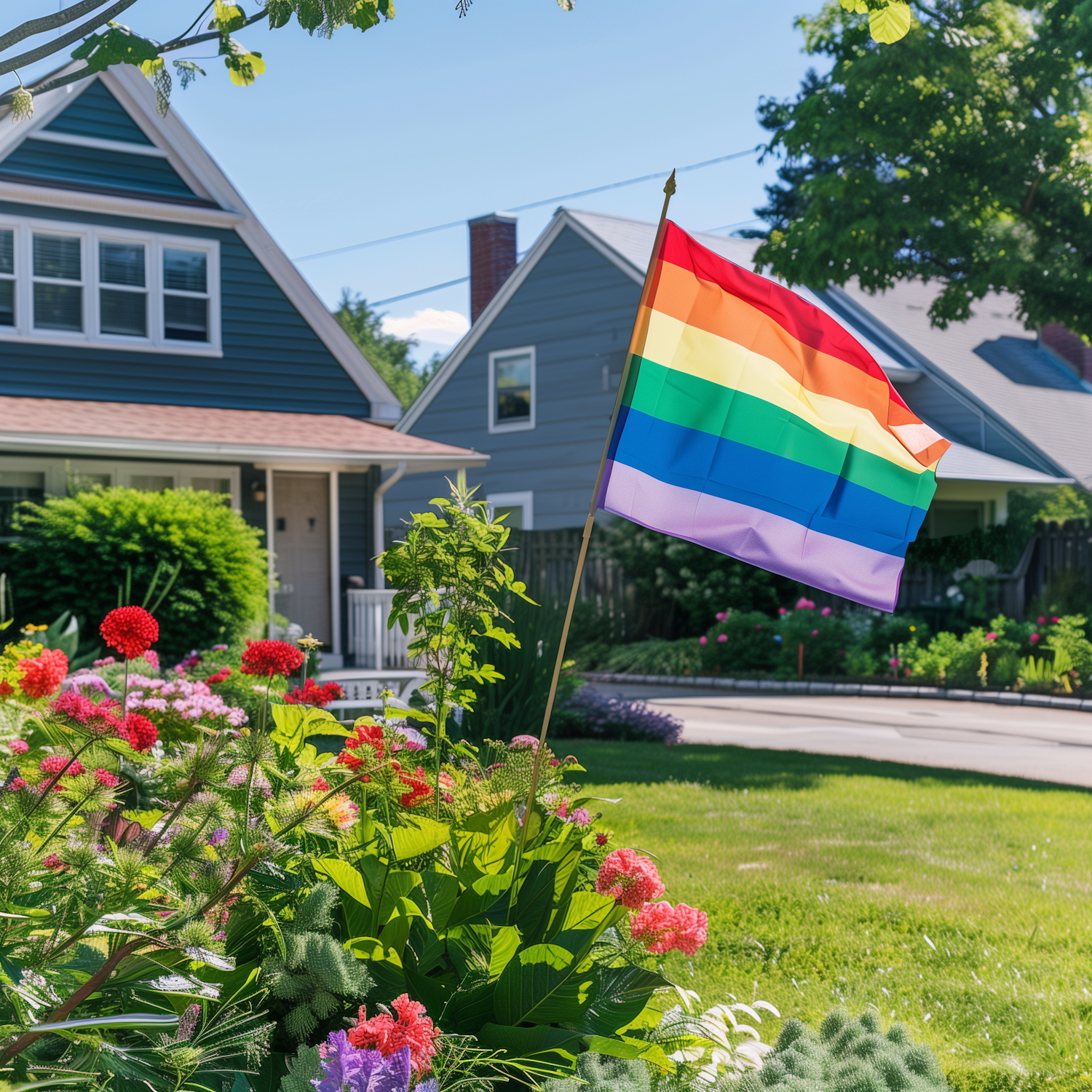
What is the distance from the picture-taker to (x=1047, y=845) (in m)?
6.73

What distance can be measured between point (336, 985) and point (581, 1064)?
1.90ft

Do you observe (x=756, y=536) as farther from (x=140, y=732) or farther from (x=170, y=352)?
(x=170, y=352)

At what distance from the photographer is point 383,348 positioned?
2776 inches

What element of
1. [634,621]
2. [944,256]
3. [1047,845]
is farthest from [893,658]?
[1047,845]

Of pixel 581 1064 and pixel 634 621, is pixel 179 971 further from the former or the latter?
pixel 634 621

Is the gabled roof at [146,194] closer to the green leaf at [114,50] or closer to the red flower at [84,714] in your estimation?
the green leaf at [114,50]

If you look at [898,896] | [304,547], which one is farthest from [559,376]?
[898,896]

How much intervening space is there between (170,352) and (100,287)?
123cm

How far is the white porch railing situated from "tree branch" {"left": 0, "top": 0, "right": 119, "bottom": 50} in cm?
1134

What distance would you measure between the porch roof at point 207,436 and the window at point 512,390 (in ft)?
23.8

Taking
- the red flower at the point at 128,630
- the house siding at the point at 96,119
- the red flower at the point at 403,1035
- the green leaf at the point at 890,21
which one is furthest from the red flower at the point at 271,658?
the house siding at the point at 96,119

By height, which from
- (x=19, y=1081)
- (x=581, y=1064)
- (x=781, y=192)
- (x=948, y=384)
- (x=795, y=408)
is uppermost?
(x=781, y=192)

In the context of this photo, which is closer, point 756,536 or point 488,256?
point 756,536

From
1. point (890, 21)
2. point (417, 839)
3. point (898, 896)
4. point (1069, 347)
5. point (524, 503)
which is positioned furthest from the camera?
point (1069, 347)
